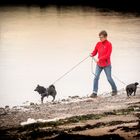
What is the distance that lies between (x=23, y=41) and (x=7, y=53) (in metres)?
6.72

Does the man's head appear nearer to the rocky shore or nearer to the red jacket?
the red jacket

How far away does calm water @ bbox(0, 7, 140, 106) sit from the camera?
1622cm

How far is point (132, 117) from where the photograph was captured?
9.66 m

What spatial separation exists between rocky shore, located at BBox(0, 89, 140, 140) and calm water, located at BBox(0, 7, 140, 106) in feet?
9.19

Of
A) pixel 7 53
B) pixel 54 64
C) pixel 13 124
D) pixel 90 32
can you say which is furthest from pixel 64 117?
pixel 90 32

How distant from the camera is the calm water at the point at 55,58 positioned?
16219 mm

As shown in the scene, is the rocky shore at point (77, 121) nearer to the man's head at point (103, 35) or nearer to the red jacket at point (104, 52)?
the red jacket at point (104, 52)


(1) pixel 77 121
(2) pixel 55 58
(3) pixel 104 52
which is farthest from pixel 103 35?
(2) pixel 55 58

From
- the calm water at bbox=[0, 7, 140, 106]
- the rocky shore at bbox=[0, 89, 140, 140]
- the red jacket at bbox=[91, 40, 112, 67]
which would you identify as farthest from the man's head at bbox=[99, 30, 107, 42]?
the calm water at bbox=[0, 7, 140, 106]

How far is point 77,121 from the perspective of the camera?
9570mm

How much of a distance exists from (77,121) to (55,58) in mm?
14618

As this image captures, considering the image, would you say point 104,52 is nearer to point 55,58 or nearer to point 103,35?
point 103,35

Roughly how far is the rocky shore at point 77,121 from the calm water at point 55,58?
2.80 metres

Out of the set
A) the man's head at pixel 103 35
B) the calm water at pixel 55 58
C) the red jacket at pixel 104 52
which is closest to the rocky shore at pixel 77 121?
the red jacket at pixel 104 52
